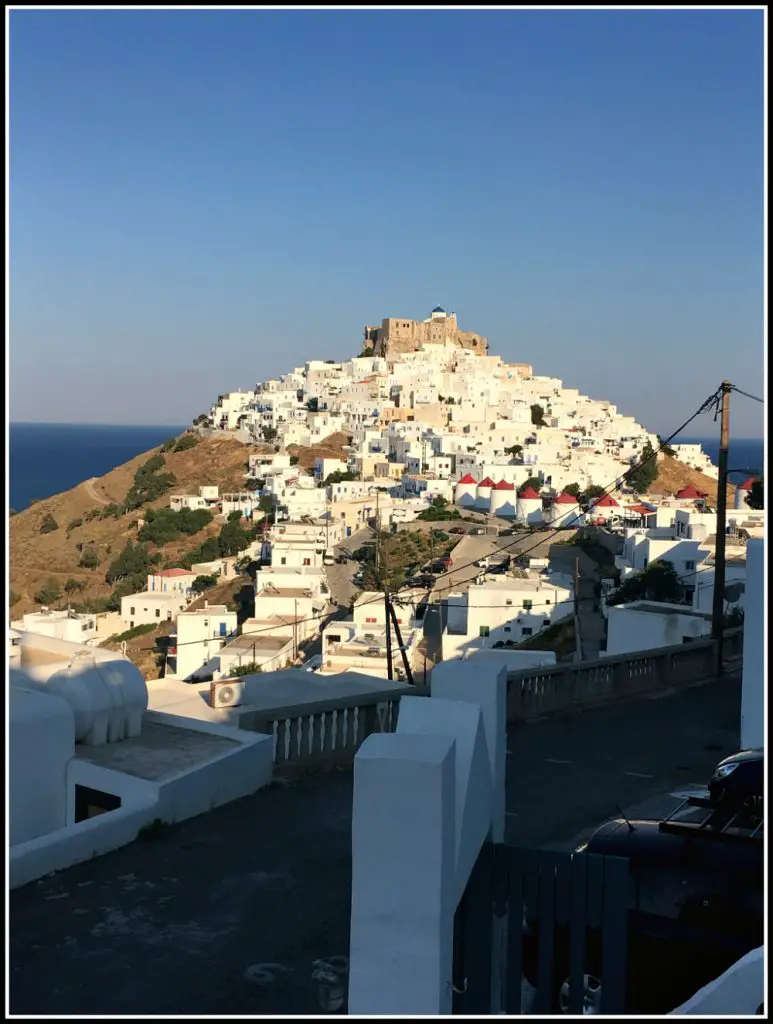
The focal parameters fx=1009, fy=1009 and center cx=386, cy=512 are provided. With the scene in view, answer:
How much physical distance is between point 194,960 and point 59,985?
59cm

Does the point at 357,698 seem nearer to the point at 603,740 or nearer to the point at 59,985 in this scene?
the point at 603,740

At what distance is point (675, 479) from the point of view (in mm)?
85500

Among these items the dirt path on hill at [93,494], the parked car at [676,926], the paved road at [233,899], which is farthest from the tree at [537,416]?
the parked car at [676,926]

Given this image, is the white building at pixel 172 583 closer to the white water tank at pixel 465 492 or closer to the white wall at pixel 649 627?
the white water tank at pixel 465 492

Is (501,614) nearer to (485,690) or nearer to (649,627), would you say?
(649,627)

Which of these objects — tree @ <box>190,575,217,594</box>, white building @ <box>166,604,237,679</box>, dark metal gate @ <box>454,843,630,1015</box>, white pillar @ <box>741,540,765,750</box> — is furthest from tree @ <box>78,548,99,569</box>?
dark metal gate @ <box>454,843,630,1015</box>

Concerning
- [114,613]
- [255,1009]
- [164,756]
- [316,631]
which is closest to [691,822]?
[255,1009]

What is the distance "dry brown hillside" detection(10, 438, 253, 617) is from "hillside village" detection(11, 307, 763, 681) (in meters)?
0.29

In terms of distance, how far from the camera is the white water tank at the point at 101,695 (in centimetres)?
700

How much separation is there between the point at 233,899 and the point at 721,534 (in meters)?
8.96

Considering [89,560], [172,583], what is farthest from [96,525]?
[172,583]

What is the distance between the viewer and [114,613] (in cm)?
6266

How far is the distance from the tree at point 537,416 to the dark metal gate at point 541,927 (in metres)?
94.8

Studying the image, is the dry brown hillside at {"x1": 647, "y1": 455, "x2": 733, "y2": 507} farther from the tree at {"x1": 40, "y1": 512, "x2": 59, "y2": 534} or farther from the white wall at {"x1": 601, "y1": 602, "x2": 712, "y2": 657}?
the white wall at {"x1": 601, "y1": 602, "x2": 712, "y2": 657}
